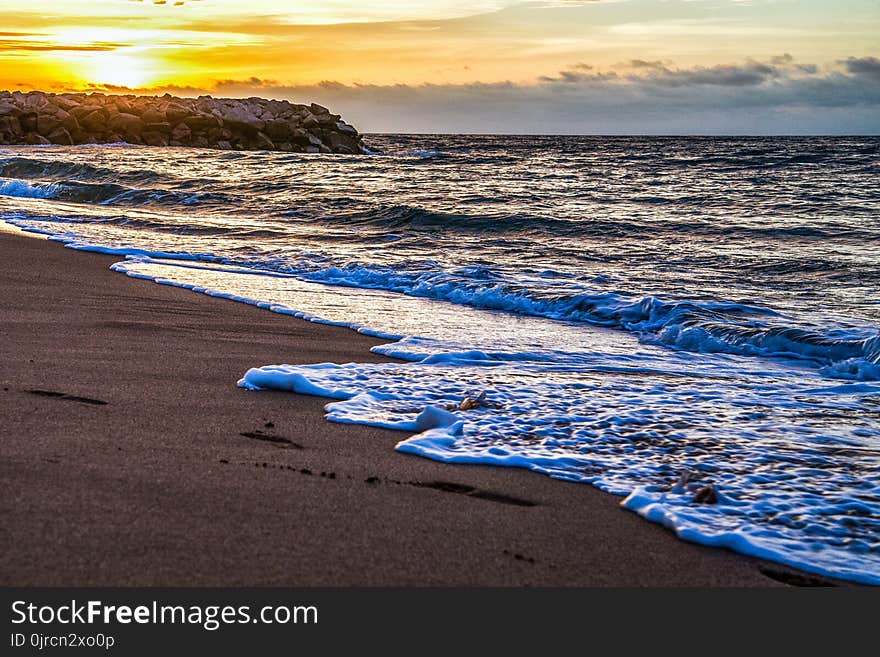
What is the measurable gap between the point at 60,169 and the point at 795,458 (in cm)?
2359

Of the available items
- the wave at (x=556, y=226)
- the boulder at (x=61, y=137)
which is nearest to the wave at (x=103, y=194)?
the wave at (x=556, y=226)

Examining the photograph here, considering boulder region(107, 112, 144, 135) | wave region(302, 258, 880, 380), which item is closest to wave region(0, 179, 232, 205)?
wave region(302, 258, 880, 380)

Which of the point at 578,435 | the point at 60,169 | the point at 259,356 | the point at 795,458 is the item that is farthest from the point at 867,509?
the point at 60,169

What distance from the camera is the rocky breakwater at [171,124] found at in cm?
4459

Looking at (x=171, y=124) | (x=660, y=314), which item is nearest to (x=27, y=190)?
(x=660, y=314)

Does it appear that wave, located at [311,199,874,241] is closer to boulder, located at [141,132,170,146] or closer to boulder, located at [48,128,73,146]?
boulder, located at [141,132,170,146]

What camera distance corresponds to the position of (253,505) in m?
2.74

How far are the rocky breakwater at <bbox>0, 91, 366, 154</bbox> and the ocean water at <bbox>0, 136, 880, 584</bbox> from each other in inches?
1105

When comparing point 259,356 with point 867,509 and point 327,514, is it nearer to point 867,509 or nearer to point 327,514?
point 327,514

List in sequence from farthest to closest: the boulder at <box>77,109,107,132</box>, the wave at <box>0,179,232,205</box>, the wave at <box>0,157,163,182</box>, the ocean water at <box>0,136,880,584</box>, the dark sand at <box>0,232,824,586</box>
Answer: the boulder at <box>77,109,107,132</box>
the wave at <box>0,157,163,182</box>
the wave at <box>0,179,232,205</box>
the ocean water at <box>0,136,880,584</box>
the dark sand at <box>0,232,824,586</box>

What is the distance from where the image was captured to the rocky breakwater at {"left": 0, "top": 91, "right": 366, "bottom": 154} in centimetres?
4459

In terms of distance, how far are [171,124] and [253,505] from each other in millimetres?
47719

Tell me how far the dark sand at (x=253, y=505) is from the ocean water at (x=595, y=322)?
0.23m

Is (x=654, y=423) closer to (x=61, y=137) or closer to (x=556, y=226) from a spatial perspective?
(x=556, y=226)
